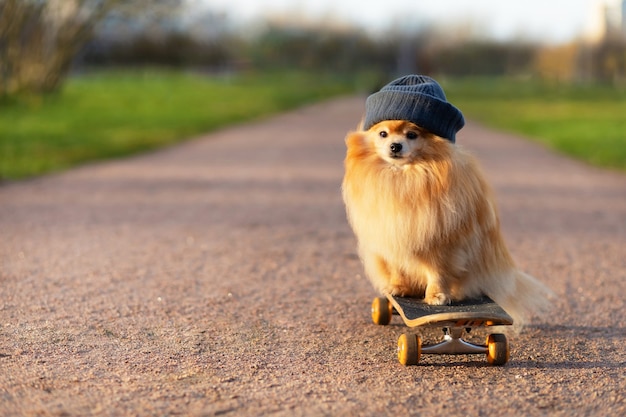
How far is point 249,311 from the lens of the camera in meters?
5.19

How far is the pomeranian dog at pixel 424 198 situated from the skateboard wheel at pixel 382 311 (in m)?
0.37

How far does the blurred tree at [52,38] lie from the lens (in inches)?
944

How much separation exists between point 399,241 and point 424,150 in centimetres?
47

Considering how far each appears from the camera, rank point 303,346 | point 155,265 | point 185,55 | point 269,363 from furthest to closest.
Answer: point 185,55 → point 155,265 → point 303,346 → point 269,363

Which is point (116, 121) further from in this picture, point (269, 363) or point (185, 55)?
point (185, 55)

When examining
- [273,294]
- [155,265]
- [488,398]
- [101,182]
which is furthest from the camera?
[101,182]

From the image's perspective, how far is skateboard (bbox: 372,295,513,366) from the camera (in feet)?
13.5

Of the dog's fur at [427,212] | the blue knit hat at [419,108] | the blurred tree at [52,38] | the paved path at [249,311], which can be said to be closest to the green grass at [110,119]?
the blurred tree at [52,38]

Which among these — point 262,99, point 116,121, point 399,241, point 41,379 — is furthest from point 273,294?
point 262,99

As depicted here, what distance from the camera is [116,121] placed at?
19.5 meters

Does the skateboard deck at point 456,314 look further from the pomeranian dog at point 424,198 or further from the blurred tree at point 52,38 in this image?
the blurred tree at point 52,38

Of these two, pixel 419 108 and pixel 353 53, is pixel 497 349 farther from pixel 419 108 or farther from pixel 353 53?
pixel 353 53

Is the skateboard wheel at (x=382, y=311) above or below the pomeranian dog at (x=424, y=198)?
below

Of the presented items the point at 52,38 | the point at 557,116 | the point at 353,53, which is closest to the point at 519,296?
the point at 557,116
